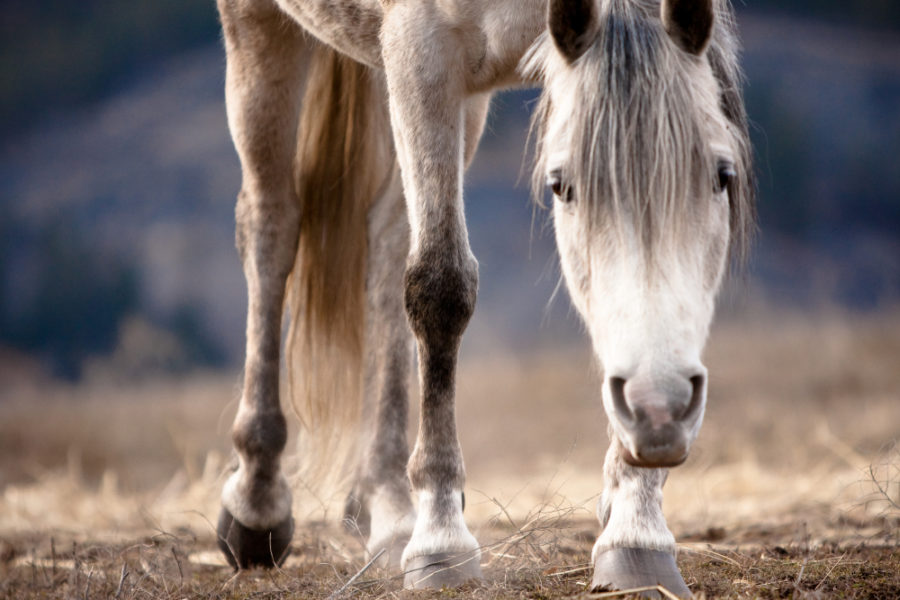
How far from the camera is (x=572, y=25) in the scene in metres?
1.85

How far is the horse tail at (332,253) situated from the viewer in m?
3.28

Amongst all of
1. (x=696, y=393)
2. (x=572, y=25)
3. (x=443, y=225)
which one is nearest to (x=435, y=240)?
(x=443, y=225)

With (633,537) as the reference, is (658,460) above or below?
above

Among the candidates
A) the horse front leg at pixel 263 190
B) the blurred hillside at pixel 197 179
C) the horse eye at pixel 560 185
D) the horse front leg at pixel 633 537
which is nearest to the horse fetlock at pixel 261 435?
the horse front leg at pixel 263 190

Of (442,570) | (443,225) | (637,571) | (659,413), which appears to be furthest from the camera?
(443,225)

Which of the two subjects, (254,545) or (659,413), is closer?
(659,413)

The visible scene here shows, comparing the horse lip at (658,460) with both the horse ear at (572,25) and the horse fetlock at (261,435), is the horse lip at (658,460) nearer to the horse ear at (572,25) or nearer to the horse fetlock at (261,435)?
the horse ear at (572,25)

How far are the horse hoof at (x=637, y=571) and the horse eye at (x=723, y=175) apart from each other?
2.68 ft

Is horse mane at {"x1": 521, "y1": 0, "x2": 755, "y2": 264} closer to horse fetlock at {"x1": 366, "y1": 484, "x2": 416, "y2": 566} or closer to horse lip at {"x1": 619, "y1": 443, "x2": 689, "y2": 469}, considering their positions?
horse lip at {"x1": 619, "y1": 443, "x2": 689, "y2": 469}

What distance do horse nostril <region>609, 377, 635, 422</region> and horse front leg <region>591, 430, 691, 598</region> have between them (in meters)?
0.24

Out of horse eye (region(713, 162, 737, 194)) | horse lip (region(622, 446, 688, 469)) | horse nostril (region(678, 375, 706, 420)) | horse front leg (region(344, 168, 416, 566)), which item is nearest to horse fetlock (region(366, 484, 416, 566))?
horse front leg (region(344, 168, 416, 566))

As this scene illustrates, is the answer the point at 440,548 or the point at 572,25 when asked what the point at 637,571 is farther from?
the point at 572,25

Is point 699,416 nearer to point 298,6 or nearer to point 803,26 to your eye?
point 298,6

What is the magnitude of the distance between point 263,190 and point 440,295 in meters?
1.22
